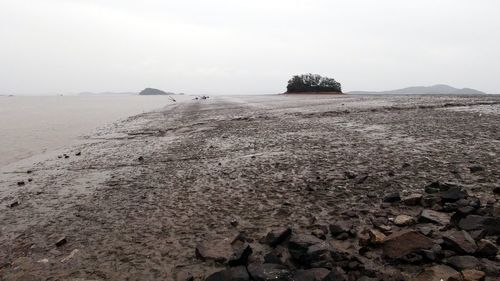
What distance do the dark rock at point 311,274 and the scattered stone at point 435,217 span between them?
1709 mm

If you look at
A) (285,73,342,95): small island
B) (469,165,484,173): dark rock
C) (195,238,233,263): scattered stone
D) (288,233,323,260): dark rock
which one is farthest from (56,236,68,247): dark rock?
(285,73,342,95): small island

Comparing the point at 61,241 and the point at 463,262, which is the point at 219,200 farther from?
the point at 463,262

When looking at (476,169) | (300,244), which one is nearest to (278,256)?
(300,244)

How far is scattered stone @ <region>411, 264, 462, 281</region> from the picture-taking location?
3229 mm

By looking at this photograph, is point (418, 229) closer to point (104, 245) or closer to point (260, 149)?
point (104, 245)

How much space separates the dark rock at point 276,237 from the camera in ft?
13.9

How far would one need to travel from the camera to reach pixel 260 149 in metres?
10.4

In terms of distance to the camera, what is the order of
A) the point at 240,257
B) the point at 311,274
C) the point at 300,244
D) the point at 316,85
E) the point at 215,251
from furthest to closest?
the point at 316,85 → the point at 215,251 → the point at 300,244 → the point at 240,257 → the point at 311,274

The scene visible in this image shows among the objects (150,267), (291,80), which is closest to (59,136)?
(150,267)

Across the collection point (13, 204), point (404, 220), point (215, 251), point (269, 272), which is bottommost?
point (13, 204)

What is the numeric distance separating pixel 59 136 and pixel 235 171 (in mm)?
12434

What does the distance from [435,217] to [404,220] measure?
0.38m

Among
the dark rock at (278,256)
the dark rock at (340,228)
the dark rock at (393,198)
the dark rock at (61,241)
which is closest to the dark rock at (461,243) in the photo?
the dark rock at (340,228)

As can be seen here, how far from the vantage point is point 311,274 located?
134 inches
